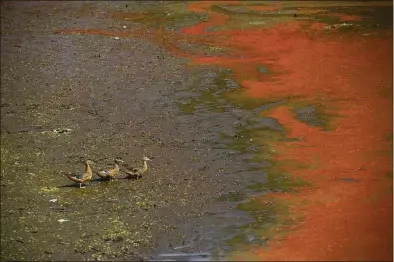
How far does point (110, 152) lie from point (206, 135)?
188 cm

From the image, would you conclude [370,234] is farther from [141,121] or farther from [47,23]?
[47,23]

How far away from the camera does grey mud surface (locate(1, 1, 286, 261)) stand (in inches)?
381

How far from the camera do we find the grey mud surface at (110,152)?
9680mm

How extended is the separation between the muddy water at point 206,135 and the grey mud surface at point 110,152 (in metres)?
0.03

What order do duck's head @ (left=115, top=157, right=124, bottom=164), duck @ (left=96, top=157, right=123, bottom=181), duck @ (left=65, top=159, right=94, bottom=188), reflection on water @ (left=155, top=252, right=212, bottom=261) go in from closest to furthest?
reflection on water @ (left=155, top=252, right=212, bottom=261) < duck @ (left=65, top=159, right=94, bottom=188) < duck @ (left=96, top=157, right=123, bottom=181) < duck's head @ (left=115, top=157, right=124, bottom=164)

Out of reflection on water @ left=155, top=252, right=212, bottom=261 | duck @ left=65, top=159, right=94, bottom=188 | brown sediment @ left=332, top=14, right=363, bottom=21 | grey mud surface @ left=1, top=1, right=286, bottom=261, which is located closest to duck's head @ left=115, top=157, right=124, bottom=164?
grey mud surface @ left=1, top=1, right=286, bottom=261

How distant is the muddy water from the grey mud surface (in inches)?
1.3

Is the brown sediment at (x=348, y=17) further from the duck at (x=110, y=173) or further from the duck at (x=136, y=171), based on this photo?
the duck at (x=110, y=173)

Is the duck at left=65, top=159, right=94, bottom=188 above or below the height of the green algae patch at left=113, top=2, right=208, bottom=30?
above

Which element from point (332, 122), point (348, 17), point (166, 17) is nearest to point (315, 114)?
point (332, 122)

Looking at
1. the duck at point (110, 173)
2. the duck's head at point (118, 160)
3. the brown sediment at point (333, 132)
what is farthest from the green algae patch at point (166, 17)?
the duck at point (110, 173)

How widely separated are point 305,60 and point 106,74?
4.88m

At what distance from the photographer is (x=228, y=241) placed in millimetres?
9555

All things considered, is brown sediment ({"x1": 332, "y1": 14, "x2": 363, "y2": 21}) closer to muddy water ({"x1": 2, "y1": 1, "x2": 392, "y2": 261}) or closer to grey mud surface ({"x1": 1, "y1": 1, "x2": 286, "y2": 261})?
muddy water ({"x1": 2, "y1": 1, "x2": 392, "y2": 261})
